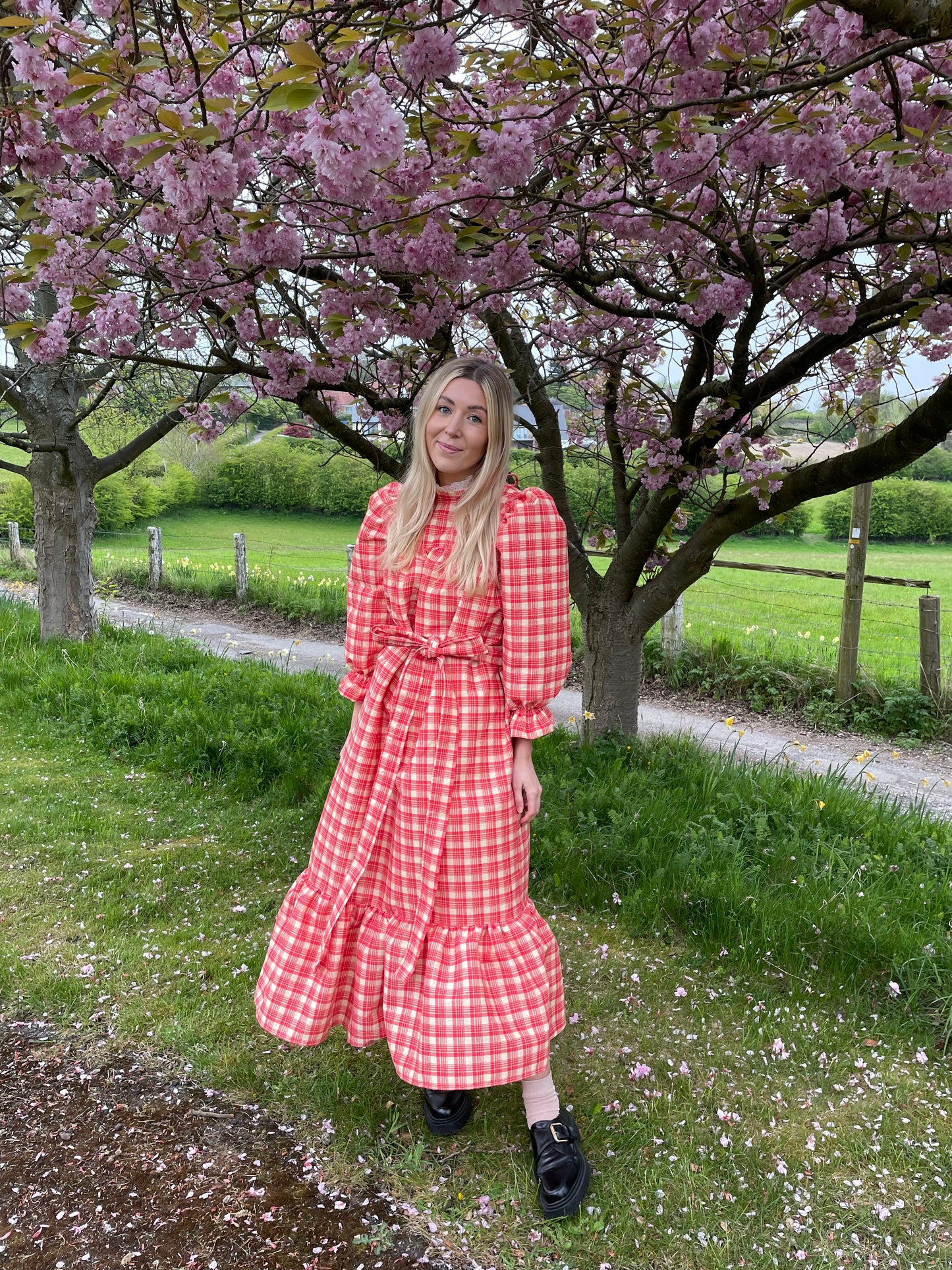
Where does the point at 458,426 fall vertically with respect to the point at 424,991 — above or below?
above

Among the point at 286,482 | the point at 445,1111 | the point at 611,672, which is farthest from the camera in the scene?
the point at 286,482

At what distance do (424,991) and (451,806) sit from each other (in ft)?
1.33

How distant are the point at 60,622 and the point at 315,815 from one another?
4012 millimetres

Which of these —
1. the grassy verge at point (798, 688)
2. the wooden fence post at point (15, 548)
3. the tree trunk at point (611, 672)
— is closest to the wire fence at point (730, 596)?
the grassy verge at point (798, 688)

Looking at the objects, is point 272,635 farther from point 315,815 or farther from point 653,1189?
point 653,1189

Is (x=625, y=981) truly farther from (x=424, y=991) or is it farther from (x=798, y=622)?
(x=798, y=622)

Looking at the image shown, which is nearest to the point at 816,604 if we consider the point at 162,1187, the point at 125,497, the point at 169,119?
the point at 162,1187

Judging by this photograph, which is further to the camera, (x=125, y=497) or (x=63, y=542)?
(x=125, y=497)

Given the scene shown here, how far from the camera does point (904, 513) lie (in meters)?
13.9

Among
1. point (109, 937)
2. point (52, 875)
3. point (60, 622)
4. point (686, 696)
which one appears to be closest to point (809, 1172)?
point (109, 937)

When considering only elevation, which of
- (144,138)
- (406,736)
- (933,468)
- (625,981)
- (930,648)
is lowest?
(625,981)

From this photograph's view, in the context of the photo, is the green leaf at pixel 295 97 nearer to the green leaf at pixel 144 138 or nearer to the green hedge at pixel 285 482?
the green leaf at pixel 144 138

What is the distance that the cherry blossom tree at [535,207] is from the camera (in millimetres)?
1700

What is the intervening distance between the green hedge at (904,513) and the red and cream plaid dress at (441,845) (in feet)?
42.7
